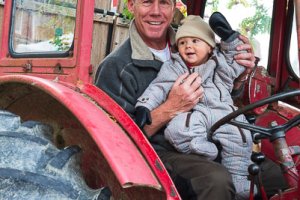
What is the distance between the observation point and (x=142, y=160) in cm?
162

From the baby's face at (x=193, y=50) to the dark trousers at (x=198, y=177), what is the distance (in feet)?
1.51

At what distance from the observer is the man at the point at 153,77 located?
2.07 metres

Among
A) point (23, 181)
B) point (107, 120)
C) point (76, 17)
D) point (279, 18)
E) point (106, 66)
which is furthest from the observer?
point (279, 18)

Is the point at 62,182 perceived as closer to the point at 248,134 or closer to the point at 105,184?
the point at 105,184

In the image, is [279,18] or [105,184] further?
[279,18]

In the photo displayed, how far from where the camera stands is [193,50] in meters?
2.47

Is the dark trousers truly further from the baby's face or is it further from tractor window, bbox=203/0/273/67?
tractor window, bbox=203/0/273/67

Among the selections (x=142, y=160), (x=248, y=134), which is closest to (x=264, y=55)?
(x=248, y=134)

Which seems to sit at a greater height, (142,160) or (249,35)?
(249,35)

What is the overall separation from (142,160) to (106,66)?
1.01m

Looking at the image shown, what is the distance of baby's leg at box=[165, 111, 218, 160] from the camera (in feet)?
7.23

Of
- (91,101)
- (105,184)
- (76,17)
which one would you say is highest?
(76,17)

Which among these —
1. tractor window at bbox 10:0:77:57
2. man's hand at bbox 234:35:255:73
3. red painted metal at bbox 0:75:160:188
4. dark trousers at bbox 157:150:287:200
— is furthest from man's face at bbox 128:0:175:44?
red painted metal at bbox 0:75:160:188

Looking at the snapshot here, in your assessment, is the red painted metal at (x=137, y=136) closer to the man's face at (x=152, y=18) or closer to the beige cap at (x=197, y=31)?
the beige cap at (x=197, y=31)
